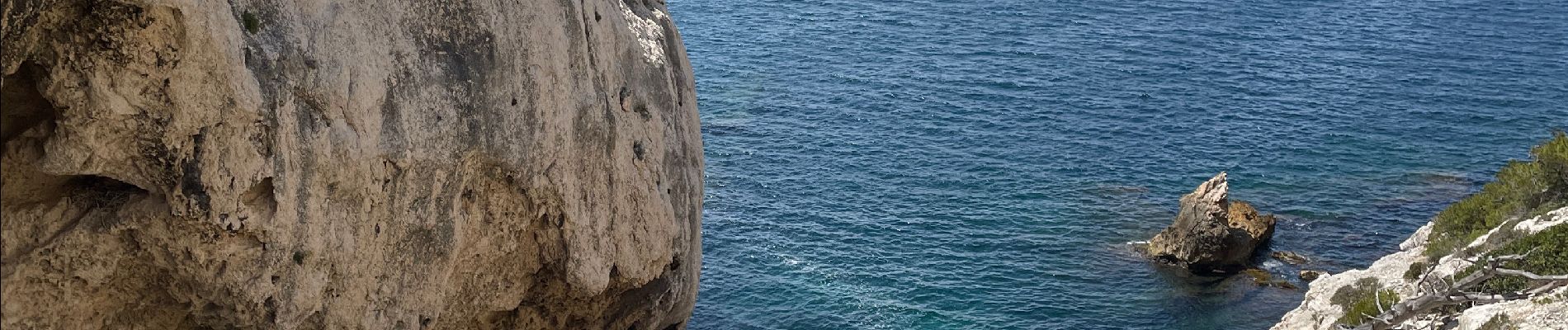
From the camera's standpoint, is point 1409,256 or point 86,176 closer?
point 86,176

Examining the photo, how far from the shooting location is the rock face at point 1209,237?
199ft

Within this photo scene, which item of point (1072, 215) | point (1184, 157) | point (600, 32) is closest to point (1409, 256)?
point (1072, 215)

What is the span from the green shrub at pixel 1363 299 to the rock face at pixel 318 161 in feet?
68.4

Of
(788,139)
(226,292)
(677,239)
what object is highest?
(226,292)

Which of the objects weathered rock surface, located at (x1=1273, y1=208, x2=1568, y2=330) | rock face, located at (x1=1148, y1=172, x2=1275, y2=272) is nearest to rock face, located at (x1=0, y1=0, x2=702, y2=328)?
weathered rock surface, located at (x1=1273, y1=208, x2=1568, y2=330)

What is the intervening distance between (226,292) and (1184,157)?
5945 centimetres

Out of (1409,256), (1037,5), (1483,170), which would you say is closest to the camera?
(1409,256)

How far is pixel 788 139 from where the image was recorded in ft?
255

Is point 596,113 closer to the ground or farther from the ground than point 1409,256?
farther from the ground

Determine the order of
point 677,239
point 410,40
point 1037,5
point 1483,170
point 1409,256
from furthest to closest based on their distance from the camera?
point 1037,5 < point 1483,170 < point 1409,256 < point 677,239 < point 410,40

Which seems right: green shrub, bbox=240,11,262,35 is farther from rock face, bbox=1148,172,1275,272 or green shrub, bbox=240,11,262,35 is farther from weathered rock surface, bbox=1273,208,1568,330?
rock face, bbox=1148,172,1275,272

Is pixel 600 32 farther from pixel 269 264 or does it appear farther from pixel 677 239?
pixel 269 264

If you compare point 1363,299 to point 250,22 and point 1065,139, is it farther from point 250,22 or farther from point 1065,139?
point 1065,139

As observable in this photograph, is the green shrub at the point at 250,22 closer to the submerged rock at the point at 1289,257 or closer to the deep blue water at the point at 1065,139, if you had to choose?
the deep blue water at the point at 1065,139
